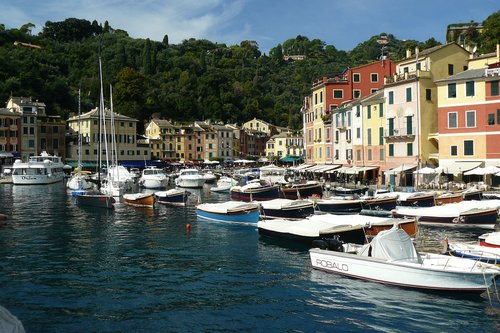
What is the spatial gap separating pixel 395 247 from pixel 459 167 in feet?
115

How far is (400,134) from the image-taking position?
58875 millimetres

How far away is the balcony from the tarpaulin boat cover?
129 ft

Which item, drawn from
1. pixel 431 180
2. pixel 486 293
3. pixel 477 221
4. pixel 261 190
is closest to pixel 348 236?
pixel 486 293

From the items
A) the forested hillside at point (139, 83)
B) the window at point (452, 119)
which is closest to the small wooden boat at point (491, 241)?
the window at point (452, 119)

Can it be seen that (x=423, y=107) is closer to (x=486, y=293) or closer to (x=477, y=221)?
(x=477, y=221)

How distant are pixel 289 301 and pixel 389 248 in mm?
5062

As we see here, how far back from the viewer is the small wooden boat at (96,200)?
4803 centimetres

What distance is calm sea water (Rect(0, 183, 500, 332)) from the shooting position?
1673 cm

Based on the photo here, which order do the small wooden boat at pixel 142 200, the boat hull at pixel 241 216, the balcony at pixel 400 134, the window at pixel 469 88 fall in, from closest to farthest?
the boat hull at pixel 241 216 → the small wooden boat at pixel 142 200 → the window at pixel 469 88 → the balcony at pixel 400 134

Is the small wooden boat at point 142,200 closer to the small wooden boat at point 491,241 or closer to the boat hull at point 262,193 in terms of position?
the boat hull at point 262,193

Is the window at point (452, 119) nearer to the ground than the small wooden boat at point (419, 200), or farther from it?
farther from it

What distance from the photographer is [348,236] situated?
2686cm

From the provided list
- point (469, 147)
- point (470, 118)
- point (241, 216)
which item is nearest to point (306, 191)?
point (241, 216)

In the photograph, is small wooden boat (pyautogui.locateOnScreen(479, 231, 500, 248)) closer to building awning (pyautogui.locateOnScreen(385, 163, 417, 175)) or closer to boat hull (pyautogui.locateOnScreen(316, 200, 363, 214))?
boat hull (pyautogui.locateOnScreen(316, 200, 363, 214))
